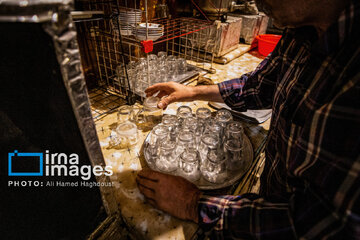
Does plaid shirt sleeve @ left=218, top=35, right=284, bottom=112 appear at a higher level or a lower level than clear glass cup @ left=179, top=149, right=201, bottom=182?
higher

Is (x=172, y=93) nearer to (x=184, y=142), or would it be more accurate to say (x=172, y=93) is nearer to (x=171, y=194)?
(x=184, y=142)

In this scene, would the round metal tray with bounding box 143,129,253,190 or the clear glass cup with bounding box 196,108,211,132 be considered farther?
the clear glass cup with bounding box 196,108,211,132

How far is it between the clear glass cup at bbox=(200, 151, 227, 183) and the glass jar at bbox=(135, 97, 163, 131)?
41cm

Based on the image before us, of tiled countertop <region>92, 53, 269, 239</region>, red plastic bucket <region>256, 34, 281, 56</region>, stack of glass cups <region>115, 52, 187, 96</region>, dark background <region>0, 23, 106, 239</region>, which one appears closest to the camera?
dark background <region>0, 23, 106, 239</region>

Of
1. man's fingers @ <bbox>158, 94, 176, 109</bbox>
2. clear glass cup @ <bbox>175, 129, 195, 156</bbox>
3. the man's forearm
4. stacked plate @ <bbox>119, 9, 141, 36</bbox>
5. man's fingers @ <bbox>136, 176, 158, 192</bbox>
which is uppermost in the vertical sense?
stacked plate @ <bbox>119, 9, 141, 36</bbox>

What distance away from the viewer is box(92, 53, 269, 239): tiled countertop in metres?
0.56

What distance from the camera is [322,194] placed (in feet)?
1.35

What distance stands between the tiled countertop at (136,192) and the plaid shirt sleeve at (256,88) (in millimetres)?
155

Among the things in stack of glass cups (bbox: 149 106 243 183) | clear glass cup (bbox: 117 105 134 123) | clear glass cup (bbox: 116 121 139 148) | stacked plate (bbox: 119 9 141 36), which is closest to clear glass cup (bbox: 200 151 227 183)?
stack of glass cups (bbox: 149 106 243 183)

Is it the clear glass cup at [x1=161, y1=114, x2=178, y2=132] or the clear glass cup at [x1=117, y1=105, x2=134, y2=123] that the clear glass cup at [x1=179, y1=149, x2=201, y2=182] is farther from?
the clear glass cup at [x1=117, y1=105, x2=134, y2=123]

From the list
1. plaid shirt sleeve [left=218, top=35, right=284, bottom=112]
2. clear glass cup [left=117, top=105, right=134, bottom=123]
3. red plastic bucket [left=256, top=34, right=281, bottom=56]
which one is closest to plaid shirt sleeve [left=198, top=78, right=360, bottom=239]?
plaid shirt sleeve [left=218, top=35, right=284, bottom=112]

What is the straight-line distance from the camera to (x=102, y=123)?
3.31 ft

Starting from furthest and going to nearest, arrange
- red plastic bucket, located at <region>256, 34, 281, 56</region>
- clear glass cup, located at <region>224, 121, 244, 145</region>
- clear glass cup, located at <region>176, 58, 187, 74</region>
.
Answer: red plastic bucket, located at <region>256, 34, 281, 56</region> < clear glass cup, located at <region>176, 58, 187, 74</region> < clear glass cup, located at <region>224, 121, 244, 145</region>

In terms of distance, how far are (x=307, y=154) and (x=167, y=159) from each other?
452mm
